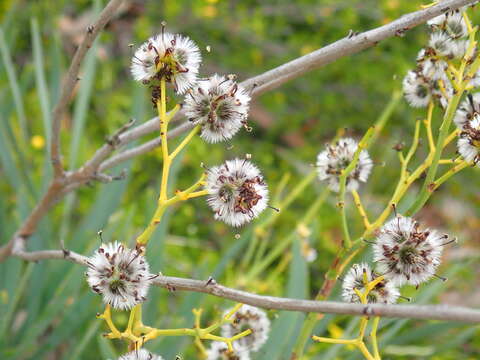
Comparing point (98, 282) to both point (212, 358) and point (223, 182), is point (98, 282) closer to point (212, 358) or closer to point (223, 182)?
point (223, 182)

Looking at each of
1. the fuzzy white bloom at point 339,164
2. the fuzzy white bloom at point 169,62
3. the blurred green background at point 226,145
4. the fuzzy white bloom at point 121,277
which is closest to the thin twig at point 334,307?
A: the fuzzy white bloom at point 121,277

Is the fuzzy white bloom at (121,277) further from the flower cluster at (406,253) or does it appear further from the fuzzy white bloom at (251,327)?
the fuzzy white bloom at (251,327)

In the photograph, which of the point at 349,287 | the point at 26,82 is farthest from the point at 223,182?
the point at 26,82

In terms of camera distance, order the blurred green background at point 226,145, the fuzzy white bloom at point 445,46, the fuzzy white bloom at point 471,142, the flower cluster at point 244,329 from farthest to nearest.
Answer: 1. the blurred green background at point 226,145
2. the flower cluster at point 244,329
3. the fuzzy white bloom at point 445,46
4. the fuzzy white bloom at point 471,142

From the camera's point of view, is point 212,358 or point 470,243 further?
point 470,243

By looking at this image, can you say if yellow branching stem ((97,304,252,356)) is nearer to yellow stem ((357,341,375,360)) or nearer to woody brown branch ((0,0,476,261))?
yellow stem ((357,341,375,360))

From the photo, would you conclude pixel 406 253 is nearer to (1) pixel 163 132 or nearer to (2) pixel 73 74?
(1) pixel 163 132
